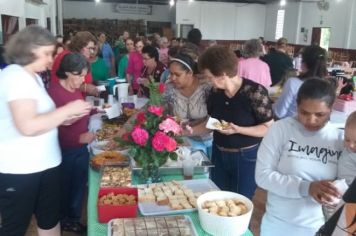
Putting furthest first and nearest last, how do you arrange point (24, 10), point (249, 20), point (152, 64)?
point (249, 20) < point (24, 10) < point (152, 64)

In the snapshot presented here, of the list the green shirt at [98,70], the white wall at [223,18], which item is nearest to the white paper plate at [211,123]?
the green shirt at [98,70]

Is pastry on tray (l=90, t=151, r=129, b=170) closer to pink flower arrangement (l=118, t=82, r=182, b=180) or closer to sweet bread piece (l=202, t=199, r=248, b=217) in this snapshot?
pink flower arrangement (l=118, t=82, r=182, b=180)

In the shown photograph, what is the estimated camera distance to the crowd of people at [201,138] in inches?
48.8

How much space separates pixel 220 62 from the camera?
1686mm

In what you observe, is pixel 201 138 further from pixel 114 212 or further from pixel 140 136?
pixel 114 212

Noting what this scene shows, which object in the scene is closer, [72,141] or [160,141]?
[160,141]

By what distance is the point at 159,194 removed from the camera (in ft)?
4.63

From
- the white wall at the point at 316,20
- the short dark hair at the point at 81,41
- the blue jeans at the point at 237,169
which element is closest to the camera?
the blue jeans at the point at 237,169

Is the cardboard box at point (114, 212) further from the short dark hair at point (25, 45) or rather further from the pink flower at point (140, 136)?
the short dark hair at point (25, 45)

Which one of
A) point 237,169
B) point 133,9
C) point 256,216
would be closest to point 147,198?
point 237,169

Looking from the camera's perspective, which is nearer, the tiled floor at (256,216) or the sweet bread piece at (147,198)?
the sweet bread piece at (147,198)

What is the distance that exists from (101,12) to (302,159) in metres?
14.2

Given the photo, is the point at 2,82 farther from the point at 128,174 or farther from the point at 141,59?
the point at 141,59

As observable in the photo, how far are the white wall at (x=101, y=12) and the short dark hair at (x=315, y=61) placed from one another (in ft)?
41.7
